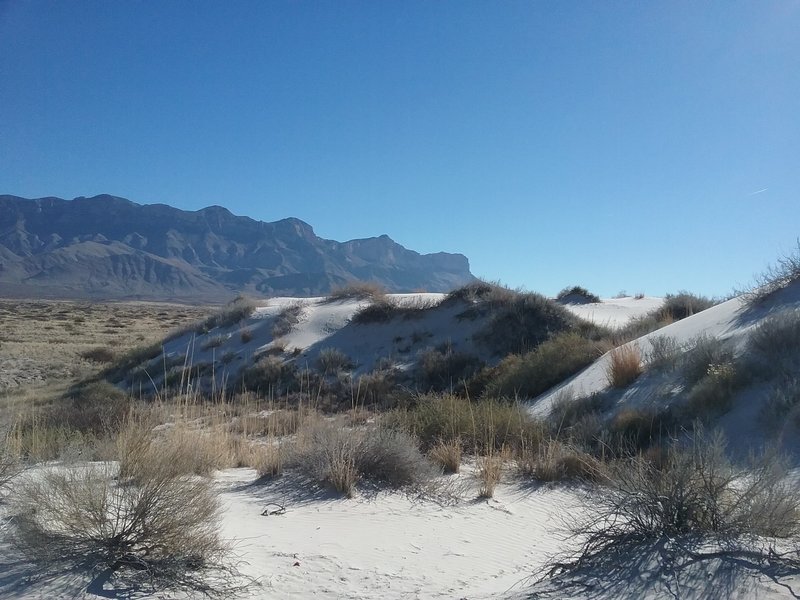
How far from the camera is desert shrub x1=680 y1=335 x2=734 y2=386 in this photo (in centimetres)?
1041

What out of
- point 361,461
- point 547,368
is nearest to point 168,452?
point 361,461

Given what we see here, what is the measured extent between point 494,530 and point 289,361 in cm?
1767

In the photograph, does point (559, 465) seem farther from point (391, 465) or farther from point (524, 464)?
point (391, 465)

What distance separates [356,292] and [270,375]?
8522 mm

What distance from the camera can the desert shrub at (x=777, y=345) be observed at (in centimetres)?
953

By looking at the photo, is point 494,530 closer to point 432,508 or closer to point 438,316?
point 432,508

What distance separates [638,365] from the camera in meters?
12.1

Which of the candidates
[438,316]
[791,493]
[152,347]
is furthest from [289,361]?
[791,493]

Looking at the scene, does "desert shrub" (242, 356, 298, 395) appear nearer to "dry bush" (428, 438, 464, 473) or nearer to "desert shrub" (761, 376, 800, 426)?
"dry bush" (428, 438, 464, 473)

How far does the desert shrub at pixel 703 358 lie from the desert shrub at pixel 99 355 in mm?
27923

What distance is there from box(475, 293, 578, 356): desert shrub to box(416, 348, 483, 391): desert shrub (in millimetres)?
1063

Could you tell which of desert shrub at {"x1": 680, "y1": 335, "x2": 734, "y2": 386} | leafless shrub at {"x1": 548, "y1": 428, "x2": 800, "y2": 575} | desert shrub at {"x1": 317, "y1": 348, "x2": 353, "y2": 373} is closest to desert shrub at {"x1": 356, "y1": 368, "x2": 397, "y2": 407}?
desert shrub at {"x1": 317, "y1": 348, "x2": 353, "y2": 373}

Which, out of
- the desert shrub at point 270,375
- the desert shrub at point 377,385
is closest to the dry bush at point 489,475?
the desert shrub at point 377,385

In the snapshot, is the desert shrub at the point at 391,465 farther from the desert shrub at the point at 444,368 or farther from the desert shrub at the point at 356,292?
the desert shrub at the point at 356,292
